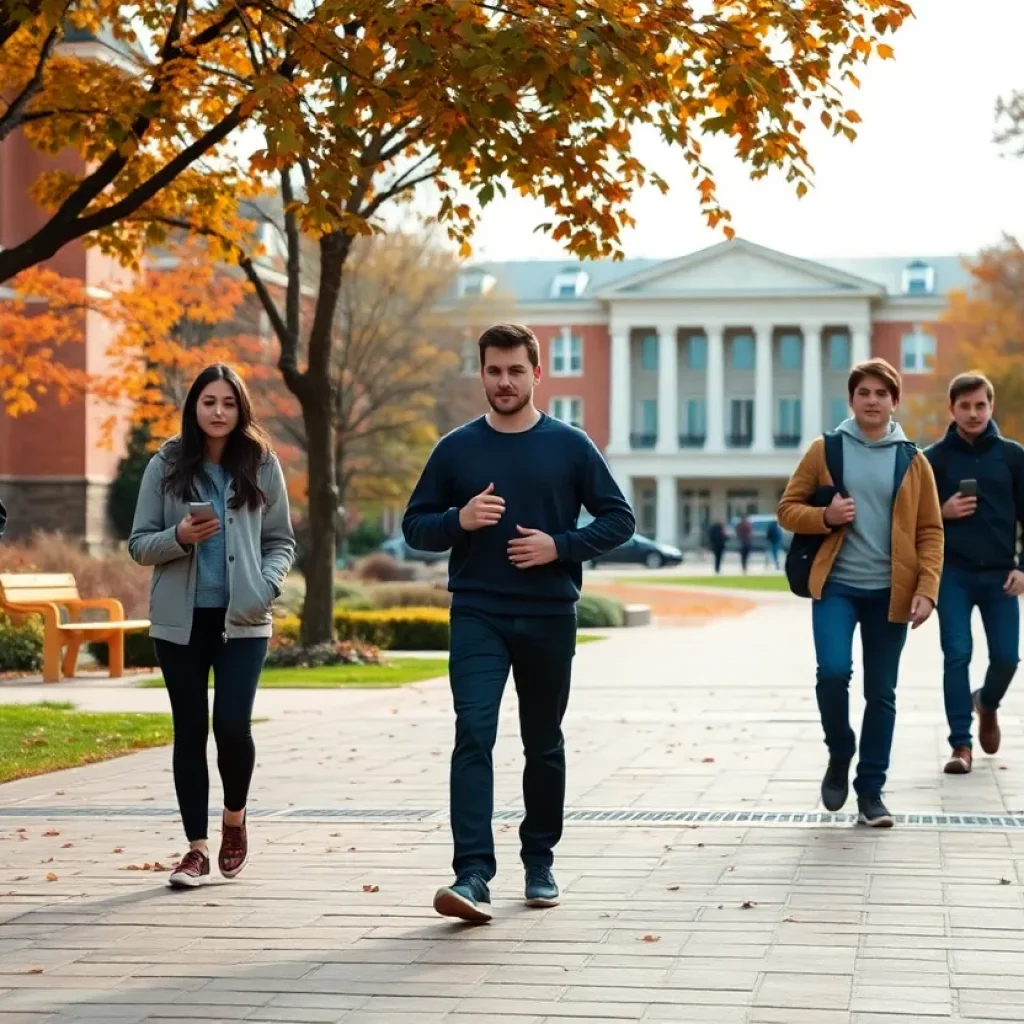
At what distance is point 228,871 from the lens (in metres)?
7.32

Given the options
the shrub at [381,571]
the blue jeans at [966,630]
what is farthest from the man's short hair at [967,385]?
the shrub at [381,571]

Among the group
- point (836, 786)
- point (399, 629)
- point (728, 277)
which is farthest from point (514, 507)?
point (728, 277)

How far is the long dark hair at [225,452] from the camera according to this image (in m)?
7.29

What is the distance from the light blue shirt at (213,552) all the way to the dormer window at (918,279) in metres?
90.3

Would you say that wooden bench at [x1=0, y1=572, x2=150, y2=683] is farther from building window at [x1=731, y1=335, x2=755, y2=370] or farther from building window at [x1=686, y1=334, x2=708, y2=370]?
building window at [x1=686, y1=334, x2=708, y2=370]

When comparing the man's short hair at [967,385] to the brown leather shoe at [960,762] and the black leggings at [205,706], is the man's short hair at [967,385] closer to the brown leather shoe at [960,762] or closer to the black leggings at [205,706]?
the brown leather shoe at [960,762]

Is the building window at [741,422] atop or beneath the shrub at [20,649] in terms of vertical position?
atop

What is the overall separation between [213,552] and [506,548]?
1202 millimetres

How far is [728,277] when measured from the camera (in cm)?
9525

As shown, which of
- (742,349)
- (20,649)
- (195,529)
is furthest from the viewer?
(742,349)

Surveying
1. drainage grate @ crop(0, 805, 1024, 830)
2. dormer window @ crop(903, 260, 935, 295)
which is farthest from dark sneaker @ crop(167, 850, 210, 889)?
dormer window @ crop(903, 260, 935, 295)

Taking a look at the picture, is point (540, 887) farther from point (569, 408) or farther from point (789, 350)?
point (789, 350)

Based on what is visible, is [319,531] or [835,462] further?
[319,531]

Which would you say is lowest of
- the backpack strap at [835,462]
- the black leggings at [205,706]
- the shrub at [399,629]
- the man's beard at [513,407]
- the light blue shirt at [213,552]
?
the shrub at [399,629]
